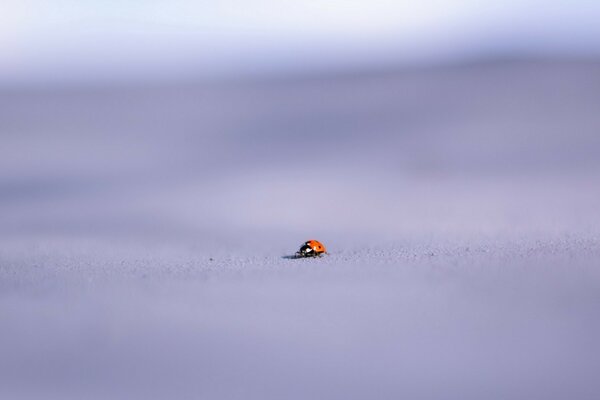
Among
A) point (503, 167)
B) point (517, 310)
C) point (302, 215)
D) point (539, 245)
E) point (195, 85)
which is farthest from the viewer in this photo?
point (195, 85)

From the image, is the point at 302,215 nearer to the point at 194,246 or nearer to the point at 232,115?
the point at 194,246

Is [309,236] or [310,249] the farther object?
[309,236]

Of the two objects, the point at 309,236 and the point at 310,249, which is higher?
the point at 309,236

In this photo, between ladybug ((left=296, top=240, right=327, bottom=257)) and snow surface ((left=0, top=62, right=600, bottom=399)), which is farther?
ladybug ((left=296, top=240, right=327, bottom=257))

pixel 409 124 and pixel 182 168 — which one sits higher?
pixel 409 124

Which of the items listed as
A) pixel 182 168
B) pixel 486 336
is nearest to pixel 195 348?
pixel 486 336

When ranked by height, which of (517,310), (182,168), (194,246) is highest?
(182,168)

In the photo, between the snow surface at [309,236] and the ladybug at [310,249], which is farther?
the ladybug at [310,249]

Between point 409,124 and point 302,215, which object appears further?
point 409,124
